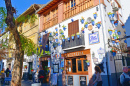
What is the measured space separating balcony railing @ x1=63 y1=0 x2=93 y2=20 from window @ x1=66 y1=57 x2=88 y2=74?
12.8ft

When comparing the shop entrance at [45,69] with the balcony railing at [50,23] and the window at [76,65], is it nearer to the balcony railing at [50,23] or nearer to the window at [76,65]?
the window at [76,65]

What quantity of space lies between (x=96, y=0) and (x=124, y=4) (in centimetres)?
556

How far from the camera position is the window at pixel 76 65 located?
31.7 feet

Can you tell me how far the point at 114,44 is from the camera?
9492 mm

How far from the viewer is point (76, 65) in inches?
402

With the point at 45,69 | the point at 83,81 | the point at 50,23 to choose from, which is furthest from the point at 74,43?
the point at 45,69

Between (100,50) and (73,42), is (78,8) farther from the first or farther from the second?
(100,50)

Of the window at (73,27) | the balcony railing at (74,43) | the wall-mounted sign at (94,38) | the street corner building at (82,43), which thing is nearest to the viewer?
the street corner building at (82,43)

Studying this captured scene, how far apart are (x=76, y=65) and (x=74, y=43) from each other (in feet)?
5.74

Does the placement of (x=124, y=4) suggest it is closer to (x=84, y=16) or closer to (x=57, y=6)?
(x=84, y=16)

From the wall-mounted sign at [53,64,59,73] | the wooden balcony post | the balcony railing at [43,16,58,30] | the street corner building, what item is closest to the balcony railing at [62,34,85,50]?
the street corner building

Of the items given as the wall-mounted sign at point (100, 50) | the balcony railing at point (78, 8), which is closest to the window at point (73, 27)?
the balcony railing at point (78, 8)

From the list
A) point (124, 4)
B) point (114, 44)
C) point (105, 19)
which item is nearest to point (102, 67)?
point (114, 44)

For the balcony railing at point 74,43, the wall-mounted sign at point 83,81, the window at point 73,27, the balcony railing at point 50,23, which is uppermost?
the balcony railing at point 50,23
